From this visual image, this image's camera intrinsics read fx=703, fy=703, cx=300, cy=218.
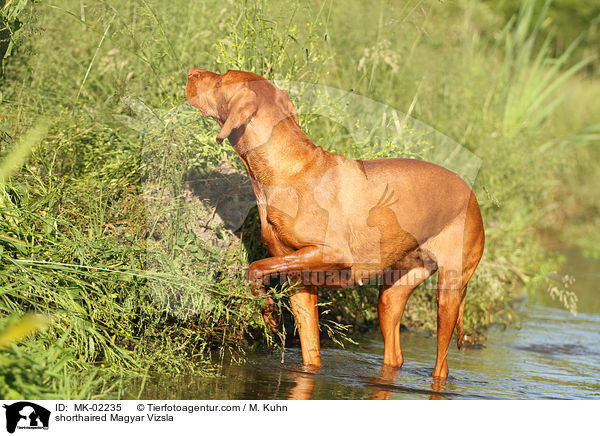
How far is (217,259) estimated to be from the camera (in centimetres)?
464

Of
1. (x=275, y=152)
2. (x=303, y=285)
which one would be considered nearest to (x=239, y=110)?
(x=275, y=152)

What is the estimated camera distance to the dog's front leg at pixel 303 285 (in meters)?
3.95

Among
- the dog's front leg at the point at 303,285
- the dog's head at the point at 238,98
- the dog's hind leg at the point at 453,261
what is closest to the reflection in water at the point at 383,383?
the dog's hind leg at the point at 453,261

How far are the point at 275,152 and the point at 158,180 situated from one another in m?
1.16

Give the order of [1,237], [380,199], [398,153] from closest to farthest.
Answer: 1. [1,237]
2. [380,199]
3. [398,153]

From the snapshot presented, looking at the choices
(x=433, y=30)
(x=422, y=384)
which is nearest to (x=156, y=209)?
(x=422, y=384)

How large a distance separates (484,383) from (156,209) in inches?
97.2

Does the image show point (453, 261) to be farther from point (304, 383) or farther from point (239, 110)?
point (239, 110)

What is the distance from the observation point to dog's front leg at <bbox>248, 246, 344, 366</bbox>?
3953 mm
